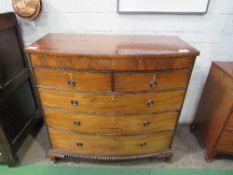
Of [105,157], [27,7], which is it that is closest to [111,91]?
[105,157]

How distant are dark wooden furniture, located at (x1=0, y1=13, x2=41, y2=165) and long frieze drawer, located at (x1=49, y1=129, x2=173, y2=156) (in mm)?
357

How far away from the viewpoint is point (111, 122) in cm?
138

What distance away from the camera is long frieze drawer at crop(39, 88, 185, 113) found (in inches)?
50.3

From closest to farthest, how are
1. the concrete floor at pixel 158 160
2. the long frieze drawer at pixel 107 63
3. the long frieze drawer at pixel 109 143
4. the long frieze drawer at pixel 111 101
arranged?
the long frieze drawer at pixel 107 63 → the long frieze drawer at pixel 111 101 → the long frieze drawer at pixel 109 143 → the concrete floor at pixel 158 160

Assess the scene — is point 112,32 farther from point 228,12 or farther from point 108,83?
point 228,12

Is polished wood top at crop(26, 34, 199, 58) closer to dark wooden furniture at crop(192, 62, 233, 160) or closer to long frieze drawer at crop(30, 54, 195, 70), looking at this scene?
long frieze drawer at crop(30, 54, 195, 70)

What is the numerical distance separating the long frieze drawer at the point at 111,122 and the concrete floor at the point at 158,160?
0.43 metres

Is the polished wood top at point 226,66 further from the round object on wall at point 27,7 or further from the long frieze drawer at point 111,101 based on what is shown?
the round object on wall at point 27,7

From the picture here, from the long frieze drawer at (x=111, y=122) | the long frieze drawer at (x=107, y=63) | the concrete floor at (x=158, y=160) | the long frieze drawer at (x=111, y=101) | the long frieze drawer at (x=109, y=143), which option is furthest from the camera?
the concrete floor at (x=158, y=160)

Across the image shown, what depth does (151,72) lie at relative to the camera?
1197 mm

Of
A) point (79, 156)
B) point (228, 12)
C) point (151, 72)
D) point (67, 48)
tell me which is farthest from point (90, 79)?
point (228, 12)

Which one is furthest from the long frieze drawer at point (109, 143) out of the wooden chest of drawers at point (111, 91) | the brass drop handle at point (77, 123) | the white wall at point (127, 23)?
the white wall at point (127, 23)

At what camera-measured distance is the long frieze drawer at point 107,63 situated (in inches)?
44.6

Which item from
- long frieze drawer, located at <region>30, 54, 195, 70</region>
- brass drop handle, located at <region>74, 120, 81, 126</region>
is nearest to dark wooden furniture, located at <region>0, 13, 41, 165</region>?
long frieze drawer, located at <region>30, 54, 195, 70</region>
